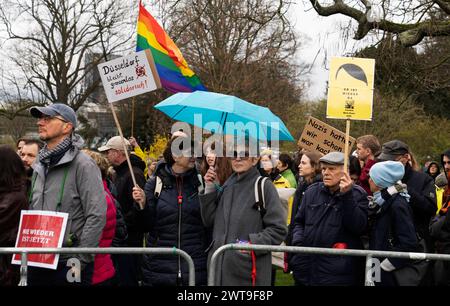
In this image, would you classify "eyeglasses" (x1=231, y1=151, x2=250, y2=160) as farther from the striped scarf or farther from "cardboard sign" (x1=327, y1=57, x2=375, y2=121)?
the striped scarf

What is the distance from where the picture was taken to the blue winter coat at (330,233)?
5637mm

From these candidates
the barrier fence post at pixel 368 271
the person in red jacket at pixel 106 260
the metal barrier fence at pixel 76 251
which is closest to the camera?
the metal barrier fence at pixel 76 251

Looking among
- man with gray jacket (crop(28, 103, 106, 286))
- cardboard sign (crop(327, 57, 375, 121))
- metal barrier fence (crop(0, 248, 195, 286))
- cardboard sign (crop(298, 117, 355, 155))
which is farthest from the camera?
cardboard sign (crop(298, 117, 355, 155))

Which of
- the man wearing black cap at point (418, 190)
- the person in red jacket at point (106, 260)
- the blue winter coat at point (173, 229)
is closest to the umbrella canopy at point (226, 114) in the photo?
the blue winter coat at point (173, 229)

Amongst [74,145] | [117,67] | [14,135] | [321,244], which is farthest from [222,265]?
[14,135]

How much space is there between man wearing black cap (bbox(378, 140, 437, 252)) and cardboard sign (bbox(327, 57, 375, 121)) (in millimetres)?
727

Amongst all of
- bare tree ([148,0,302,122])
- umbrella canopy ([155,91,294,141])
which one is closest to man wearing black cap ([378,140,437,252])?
umbrella canopy ([155,91,294,141])

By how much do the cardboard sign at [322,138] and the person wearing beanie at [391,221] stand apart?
109 inches

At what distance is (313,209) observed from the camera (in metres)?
5.93

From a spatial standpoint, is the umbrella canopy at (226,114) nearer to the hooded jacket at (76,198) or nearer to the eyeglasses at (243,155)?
the eyeglasses at (243,155)

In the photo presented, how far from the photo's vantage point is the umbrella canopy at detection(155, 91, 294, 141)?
650 cm

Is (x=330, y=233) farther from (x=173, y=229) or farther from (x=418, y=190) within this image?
(x=418, y=190)
